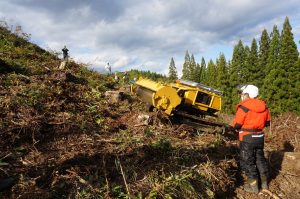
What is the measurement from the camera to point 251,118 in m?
6.58

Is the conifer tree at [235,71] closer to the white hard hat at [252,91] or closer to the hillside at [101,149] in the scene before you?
the hillside at [101,149]

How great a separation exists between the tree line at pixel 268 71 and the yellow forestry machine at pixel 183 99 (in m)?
25.5

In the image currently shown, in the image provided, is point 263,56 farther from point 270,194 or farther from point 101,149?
point 101,149

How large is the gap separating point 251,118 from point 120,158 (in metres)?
2.91

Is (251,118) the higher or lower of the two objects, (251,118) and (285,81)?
the lower

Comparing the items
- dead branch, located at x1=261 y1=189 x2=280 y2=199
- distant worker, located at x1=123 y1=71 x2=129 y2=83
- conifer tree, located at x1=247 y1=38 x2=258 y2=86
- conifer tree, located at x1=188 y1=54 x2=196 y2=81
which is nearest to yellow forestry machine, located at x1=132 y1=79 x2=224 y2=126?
dead branch, located at x1=261 y1=189 x2=280 y2=199

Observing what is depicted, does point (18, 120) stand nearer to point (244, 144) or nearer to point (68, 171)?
point (68, 171)

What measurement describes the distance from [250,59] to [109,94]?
48972 mm

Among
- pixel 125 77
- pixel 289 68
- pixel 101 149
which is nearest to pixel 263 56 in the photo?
pixel 289 68

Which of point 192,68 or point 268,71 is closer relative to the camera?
point 268,71

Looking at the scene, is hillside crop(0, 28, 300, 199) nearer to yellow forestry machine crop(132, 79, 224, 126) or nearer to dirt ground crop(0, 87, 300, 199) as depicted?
dirt ground crop(0, 87, 300, 199)

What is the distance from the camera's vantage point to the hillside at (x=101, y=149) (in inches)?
192

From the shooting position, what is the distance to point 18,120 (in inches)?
262

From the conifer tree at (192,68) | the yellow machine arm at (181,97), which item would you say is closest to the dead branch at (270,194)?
the yellow machine arm at (181,97)
